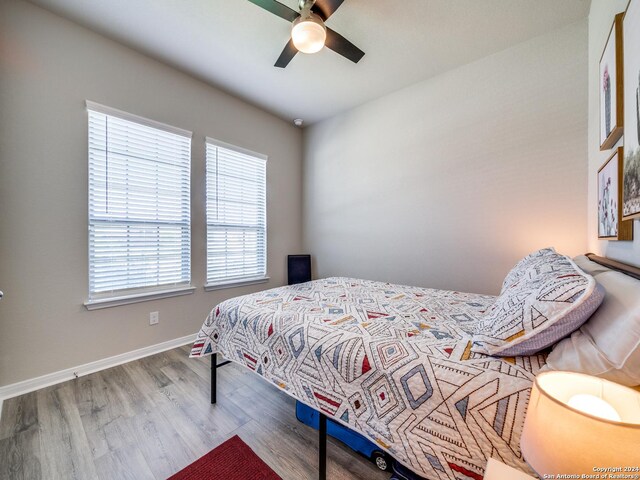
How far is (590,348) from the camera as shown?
2.68 feet

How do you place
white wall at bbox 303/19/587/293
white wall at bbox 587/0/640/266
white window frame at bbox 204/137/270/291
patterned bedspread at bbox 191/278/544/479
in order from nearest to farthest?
1. patterned bedspread at bbox 191/278/544/479
2. white wall at bbox 587/0/640/266
3. white wall at bbox 303/19/587/293
4. white window frame at bbox 204/137/270/291

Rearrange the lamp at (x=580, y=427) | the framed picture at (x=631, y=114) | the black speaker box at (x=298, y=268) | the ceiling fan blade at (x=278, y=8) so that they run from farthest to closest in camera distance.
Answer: the black speaker box at (x=298, y=268), the ceiling fan blade at (x=278, y=8), the framed picture at (x=631, y=114), the lamp at (x=580, y=427)

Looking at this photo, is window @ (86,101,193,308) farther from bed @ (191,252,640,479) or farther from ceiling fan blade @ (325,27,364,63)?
ceiling fan blade @ (325,27,364,63)

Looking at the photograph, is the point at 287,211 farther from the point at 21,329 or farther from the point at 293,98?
the point at 21,329

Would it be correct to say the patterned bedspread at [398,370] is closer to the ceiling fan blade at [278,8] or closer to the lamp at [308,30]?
the lamp at [308,30]

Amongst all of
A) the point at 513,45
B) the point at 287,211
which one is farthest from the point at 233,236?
the point at 513,45

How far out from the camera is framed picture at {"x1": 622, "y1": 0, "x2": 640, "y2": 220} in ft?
3.60

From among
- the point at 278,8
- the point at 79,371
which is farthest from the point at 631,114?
the point at 79,371

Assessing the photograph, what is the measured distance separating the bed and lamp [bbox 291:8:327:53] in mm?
1851

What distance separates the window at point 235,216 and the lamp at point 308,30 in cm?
169

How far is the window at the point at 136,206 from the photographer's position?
2318 mm

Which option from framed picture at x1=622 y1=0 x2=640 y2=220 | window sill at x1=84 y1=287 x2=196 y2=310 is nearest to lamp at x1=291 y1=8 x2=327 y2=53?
framed picture at x1=622 y1=0 x2=640 y2=220

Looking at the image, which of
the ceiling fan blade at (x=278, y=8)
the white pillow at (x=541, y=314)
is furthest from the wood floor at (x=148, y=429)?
the ceiling fan blade at (x=278, y=8)

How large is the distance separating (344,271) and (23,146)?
332 centimetres
